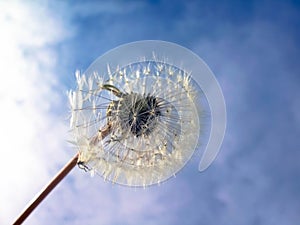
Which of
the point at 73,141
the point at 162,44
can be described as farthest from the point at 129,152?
the point at 162,44

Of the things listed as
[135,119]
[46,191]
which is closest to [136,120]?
[135,119]

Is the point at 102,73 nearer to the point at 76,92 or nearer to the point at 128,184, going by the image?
the point at 76,92

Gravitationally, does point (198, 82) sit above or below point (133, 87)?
above

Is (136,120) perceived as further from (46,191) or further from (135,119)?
(46,191)
